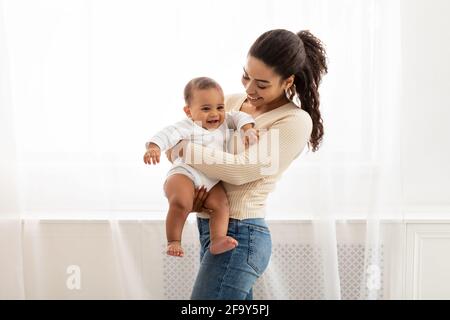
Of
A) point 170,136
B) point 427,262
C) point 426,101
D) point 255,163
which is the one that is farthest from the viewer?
point 426,101

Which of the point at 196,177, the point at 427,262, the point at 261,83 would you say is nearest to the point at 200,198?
the point at 196,177

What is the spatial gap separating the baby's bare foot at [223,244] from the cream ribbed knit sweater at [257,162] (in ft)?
0.29

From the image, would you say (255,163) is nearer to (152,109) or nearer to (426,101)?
(152,109)

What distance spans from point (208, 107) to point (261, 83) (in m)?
0.17

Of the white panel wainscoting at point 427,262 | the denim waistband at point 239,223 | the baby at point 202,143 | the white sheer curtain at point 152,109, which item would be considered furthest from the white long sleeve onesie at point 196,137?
the white panel wainscoting at point 427,262

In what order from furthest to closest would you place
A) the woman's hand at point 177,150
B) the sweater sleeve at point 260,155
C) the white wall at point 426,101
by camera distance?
the white wall at point 426,101 → the woman's hand at point 177,150 → the sweater sleeve at point 260,155

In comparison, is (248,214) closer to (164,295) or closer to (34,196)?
(164,295)

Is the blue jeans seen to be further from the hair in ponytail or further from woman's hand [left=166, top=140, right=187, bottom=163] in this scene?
the hair in ponytail

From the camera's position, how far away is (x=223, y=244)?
5.79ft

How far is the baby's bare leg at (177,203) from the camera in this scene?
1803 millimetres

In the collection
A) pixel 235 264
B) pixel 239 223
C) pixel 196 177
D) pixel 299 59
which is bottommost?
pixel 235 264

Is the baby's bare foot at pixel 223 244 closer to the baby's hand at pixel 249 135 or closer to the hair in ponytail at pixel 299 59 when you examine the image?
the baby's hand at pixel 249 135
